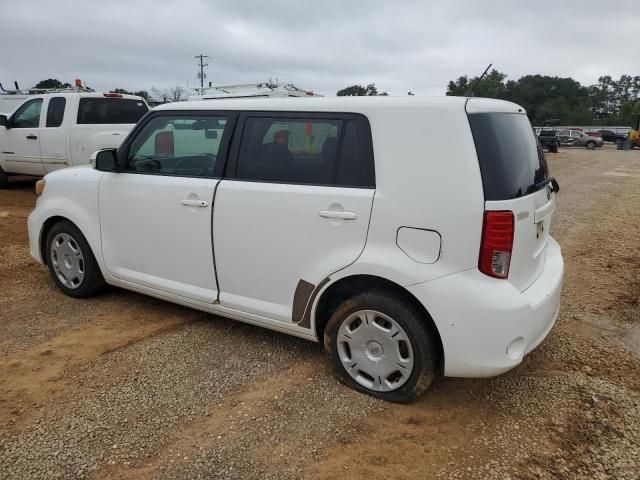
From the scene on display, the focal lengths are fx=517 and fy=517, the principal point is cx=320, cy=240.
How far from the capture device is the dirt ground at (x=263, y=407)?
99.3 inches

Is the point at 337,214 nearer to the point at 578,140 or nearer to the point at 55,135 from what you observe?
the point at 55,135

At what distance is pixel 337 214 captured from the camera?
9.73 ft

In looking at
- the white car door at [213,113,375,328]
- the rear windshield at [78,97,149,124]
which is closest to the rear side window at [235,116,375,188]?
the white car door at [213,113,375,328]

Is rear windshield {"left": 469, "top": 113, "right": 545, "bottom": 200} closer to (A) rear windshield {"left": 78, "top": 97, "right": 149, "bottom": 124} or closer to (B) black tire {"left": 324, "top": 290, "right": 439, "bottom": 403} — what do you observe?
(B) black tire {"left": 324, "top": 290, "right": 439, "bottom": 403}

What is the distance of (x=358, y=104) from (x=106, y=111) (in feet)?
25.0

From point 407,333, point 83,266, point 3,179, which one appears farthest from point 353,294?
point 3,179

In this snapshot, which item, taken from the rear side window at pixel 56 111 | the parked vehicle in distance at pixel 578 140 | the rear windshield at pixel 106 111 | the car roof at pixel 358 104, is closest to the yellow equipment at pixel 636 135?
the parked vehicle in distance at pixel 578 140

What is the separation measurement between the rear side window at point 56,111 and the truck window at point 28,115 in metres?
0.38

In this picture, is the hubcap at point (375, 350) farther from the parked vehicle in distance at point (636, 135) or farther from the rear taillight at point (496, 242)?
the parked vehicle in distance at point (636, 135)

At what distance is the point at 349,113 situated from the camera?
303cm

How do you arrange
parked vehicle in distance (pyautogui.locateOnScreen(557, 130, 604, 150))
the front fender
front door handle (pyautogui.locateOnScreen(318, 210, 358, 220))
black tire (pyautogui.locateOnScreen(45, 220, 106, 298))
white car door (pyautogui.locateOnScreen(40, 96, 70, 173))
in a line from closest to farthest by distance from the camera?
front door handle (pyautogui.locateOnScreen(318, 210, 358, 220)) → the front fender → black tire (pyautogui.locateOnScreen(45, 220, 106, 298)) → white car door (pyautogui.locateOnScreen(40, 96, 70, 173)) → parked vehicle in distance (pyautogui.locateOnScreen(557, 130, 604, 150))

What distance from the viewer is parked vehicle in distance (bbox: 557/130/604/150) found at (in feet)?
137

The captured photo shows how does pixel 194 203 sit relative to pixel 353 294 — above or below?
above

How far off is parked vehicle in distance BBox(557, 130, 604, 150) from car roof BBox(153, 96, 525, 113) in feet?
146
